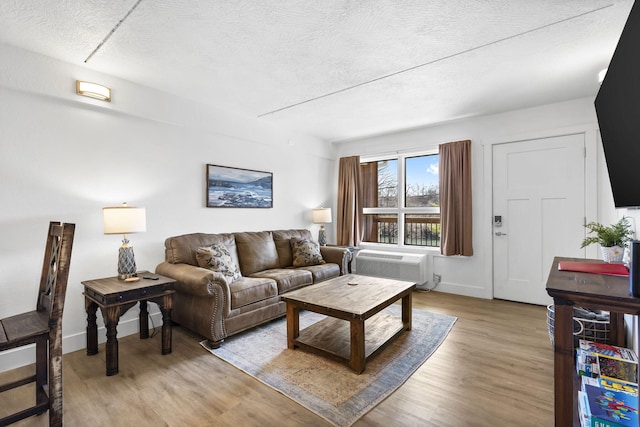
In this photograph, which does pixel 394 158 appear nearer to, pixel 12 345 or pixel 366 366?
pixel 366 366

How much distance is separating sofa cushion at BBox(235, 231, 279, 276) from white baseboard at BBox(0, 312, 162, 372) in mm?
1046

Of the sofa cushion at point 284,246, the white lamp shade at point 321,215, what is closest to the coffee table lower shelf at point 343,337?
the sofa cushion at point 284,246

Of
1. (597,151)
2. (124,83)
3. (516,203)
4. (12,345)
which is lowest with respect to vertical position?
(12,345)

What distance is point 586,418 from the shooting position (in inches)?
52.6

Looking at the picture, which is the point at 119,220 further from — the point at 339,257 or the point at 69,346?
the point at 339,257

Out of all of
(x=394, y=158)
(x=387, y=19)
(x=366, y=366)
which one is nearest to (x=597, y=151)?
(x=394, y=158)

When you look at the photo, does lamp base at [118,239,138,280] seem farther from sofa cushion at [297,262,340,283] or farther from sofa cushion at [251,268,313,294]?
sofa cushion at [297,262,340,283]

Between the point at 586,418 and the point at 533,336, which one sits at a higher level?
the point at 586,418

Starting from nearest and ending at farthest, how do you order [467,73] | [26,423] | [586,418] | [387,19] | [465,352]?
[586,418] < [26,423] < [387,19] < [465,352] < [467,73]

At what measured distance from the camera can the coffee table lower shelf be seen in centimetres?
240

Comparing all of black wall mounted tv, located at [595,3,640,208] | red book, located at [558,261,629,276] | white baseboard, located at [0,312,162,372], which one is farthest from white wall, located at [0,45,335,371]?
black wall mounted tv, located at [595,3,640,208]

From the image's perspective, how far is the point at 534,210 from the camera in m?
3.76

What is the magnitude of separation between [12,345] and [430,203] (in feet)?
15.2

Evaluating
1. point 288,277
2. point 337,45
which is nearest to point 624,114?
point 337,45
